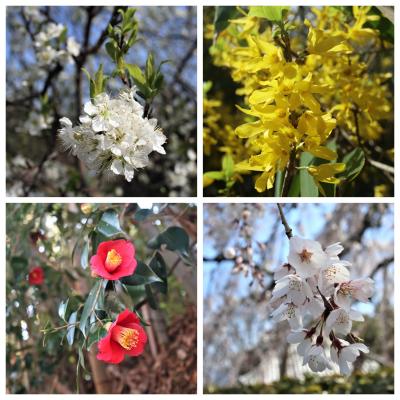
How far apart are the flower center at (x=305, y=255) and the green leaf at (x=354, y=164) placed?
9.4 inches

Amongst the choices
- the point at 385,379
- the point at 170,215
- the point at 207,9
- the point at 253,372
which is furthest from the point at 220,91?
the point at 253,372

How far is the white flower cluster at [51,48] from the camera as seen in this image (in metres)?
2.04

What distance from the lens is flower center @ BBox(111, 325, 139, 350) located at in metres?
1.13

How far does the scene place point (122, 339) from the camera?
113 cm

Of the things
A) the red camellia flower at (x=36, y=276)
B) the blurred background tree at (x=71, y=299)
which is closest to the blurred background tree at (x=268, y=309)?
the blurred background tree at (x=71, y=299)

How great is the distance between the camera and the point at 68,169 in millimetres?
2650

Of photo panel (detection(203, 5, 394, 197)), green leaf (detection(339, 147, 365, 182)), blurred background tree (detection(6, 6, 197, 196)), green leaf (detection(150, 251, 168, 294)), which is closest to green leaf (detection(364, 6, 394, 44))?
photo panel (detection(203, 5, 394, 197))

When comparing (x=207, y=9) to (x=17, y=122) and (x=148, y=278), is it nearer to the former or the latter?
(x=148, y=278)

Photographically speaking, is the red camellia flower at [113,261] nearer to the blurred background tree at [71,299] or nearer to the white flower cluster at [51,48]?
the blurred background tree at [71,299]

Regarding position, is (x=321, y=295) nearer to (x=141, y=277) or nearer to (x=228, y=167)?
(x=141, y=277)

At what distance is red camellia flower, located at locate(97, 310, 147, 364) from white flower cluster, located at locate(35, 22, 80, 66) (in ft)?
3.58

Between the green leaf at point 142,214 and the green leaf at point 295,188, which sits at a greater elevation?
the green leaf at point 295,188

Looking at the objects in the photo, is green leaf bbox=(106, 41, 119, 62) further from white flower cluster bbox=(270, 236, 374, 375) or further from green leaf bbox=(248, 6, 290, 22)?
white flower cluster bbox=(270, 236, 374, 375)
